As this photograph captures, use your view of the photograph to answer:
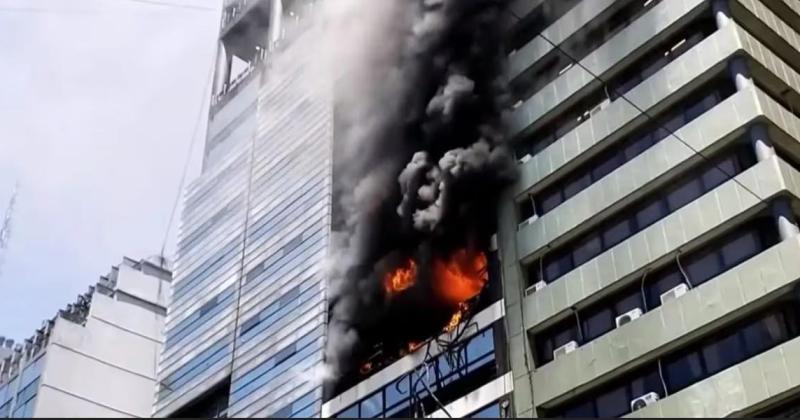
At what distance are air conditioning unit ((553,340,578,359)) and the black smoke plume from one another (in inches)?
278

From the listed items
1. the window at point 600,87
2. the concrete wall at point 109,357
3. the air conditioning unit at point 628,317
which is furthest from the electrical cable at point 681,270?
the concrete wall at point 109,357

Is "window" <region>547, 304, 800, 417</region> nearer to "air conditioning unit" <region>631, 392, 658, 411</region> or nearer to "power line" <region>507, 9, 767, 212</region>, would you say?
"air conditioning unit" <region>631, 392, 658, 411</region>

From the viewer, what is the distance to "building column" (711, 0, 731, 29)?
31719 mm

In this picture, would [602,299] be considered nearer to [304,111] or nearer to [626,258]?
[626,258]

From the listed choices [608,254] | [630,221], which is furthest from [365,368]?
[630,221]

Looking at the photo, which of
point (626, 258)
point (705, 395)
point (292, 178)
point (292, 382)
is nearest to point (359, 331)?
point (292, 382)

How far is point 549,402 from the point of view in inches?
1179

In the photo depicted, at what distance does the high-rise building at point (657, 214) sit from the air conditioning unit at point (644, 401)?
0.05m

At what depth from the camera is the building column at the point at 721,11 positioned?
104 feet

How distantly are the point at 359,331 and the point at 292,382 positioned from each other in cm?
316

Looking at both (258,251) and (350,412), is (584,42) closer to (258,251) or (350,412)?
(350,412)

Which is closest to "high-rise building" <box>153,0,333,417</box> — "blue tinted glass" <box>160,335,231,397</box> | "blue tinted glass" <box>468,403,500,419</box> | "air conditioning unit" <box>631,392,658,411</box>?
"blue tinted glass" <box>160,335,231,397</box>

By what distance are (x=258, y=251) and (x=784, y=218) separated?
25771mm

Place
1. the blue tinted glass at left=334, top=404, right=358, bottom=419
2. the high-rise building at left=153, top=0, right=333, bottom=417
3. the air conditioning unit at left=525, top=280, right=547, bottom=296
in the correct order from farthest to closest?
the high-rise building at left=153, top=0, right=333, bottom=417
the blue tinted glass at left=334, top=404, right=358, bottom=419
the air conditioning unit at left=525, top=280, right=547, bottom=296
